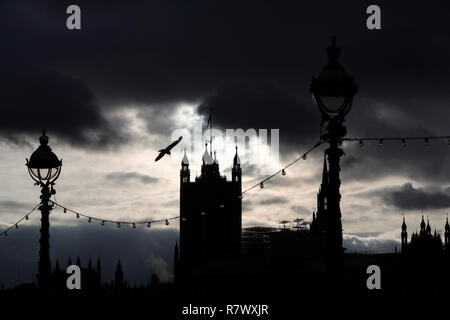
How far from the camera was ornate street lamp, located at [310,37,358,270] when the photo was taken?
10.2 meters

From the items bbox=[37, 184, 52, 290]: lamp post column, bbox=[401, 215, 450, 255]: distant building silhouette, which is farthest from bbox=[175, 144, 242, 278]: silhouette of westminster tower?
bbox=[37, 184, 52, 290]: lamp post column

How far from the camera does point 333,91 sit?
10.2m

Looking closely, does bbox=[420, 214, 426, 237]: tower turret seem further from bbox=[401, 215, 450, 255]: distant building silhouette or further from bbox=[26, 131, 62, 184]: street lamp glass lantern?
bbox=[26, 131, 62, 184]: street lamp glass lantern

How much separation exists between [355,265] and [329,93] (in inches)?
3945

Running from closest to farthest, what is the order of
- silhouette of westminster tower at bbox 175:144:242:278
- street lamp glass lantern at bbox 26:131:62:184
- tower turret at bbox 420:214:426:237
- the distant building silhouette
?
street lamp glass lantern at bbox 26:131:62:184
the distant building silhouette
tower turret at bbox 420:214:426:237
silhouette of westminster tower at bbox 175:144:242:278

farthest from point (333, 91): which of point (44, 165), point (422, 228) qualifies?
point (422, 228)

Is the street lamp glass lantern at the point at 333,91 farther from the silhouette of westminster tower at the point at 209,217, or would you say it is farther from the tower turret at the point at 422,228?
the silhouette of westminster tower at the point at 209,217

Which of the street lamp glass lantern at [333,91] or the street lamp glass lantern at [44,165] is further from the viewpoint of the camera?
the street lamp glass lantern at [44,165]

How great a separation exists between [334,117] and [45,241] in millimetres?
8471

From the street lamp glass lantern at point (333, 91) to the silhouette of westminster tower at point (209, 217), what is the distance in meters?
149

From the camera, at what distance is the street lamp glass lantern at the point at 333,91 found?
10.2 meters

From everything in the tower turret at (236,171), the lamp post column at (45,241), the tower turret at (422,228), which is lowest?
the lamp post column at (45,241)

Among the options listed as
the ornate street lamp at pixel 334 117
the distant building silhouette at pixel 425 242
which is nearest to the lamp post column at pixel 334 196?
the ornate street lamp at pixel 334 117

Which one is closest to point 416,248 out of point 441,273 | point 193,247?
point 441,273
